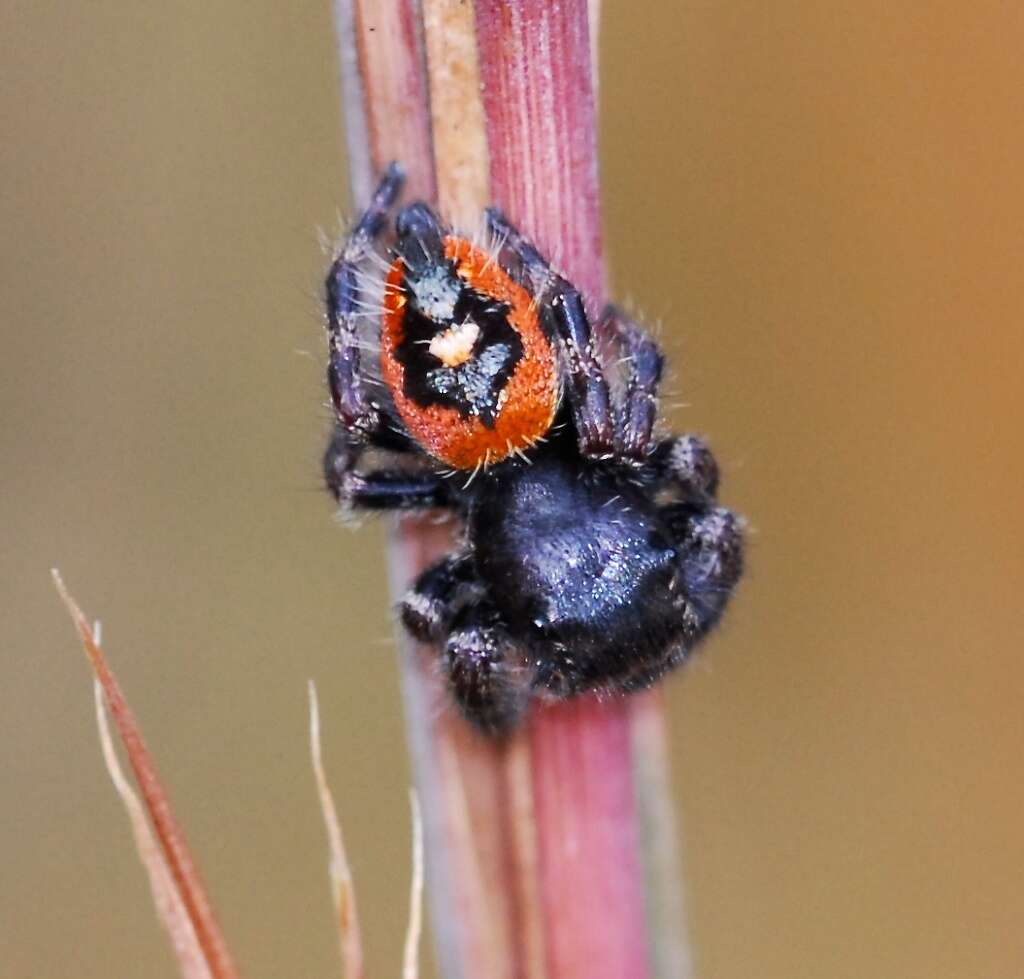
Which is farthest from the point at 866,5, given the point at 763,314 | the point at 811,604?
the point at 811,604

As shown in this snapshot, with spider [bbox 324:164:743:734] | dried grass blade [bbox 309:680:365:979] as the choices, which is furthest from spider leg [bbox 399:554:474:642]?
dried grass blade [bbox 309:680:365:979]

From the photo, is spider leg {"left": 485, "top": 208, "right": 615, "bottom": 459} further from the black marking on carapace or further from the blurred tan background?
the blurred tan background

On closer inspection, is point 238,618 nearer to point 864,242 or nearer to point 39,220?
point 39,220

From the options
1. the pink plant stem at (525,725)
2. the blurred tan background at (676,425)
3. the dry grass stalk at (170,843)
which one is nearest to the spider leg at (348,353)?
the pink plant stem at (525,725)

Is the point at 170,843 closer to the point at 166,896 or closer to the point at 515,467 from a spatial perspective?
the point at 166,896

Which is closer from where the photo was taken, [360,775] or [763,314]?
[763,314]

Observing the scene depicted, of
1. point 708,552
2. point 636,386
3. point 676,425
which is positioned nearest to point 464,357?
point 636,386
